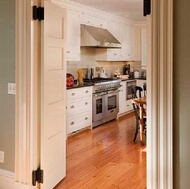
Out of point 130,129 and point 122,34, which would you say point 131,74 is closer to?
point 122,34

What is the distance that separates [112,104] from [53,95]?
12.9ft

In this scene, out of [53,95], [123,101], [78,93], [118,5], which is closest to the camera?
[53,95]

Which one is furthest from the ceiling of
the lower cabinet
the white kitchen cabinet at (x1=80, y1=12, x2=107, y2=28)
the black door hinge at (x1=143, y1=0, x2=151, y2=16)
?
the black door hinge at (x1=143, y1=0, x2=151, y2=16)

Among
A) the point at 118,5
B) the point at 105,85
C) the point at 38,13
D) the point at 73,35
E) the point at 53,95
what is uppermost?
the point at 118,5

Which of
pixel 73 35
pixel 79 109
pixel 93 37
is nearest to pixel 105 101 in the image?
pixel 79 109

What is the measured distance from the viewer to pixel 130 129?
6.09 metres

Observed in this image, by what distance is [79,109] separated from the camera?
560cm

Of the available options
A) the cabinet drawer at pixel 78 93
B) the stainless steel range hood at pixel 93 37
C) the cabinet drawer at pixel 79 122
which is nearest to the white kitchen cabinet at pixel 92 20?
the stainless steel range hood at pixel 93 37

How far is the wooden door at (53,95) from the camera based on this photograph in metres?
2.79

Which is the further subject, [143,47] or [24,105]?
[143,47]

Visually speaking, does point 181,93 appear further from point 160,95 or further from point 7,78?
point 7,78

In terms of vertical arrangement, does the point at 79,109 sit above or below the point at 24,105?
below

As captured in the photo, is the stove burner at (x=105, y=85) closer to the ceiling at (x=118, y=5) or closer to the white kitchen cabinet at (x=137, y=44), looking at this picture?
the ceiling at (x=118, y=5)

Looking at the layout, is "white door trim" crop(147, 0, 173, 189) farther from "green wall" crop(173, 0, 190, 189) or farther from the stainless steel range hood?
the stainless steel range hood
